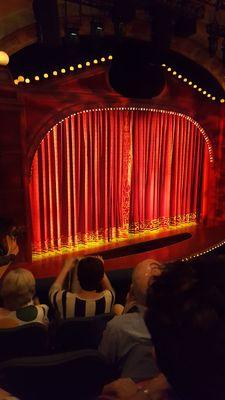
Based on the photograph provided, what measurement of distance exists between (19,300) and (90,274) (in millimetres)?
422

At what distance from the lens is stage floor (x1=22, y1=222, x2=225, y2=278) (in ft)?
15.9

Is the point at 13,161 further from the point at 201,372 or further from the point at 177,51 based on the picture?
the point at 201,372

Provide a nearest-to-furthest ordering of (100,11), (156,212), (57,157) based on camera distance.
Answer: (100,11) → (57,157) → (156,212)

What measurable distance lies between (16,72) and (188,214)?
4.14 meters

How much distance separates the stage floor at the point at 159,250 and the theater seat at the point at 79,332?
8.65 feet

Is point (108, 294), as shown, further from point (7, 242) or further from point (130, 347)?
Result: point (7, 242)

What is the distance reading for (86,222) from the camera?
6004 mm

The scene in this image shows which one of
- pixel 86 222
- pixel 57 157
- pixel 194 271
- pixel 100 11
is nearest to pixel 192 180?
pixel 86 222

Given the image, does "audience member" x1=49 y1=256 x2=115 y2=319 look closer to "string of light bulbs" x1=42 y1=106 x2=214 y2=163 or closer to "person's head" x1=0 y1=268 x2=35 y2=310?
"person's head" x1=0 y1=268 x2=35 y2=310

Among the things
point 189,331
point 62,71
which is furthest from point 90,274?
point 62,71

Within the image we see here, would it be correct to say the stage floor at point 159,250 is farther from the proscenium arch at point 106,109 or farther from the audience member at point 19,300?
the audience member at point 19,300

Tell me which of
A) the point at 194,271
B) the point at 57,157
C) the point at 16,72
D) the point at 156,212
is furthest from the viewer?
the point at 156,212

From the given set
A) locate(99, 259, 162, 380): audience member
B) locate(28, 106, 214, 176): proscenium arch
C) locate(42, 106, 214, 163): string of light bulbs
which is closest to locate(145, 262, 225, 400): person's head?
locate(99, 259, 162, 380): audience member

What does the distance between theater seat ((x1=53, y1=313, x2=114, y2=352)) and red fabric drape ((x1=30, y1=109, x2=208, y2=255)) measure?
3595mm
